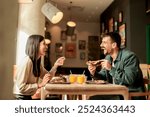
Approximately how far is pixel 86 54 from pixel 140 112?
340 mm

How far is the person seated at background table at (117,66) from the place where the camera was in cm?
77

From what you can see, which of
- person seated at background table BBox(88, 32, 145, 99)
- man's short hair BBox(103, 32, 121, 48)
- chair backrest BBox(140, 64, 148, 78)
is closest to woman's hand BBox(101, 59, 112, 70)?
person seated at background table BBox(88, 32, 145, 99)

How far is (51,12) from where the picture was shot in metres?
0.75

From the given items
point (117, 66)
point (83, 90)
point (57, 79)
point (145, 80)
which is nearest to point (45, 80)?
point (57, 79)

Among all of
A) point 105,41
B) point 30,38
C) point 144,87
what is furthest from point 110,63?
point 30,38

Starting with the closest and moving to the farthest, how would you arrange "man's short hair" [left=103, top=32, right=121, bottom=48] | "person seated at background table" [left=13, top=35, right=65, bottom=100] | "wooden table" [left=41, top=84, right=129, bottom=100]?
"wooden table" [left=41, top=84, right=129, bottom=100], "person seated at background table" [left=13, top=35, right=65, bottom=100], "man's short hair" [left=103, top=32, right=121, bottom=48]

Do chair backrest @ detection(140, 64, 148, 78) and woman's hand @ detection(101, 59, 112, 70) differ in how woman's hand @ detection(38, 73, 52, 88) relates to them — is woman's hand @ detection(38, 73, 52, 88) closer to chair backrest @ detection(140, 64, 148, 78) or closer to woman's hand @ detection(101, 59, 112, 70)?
woman's hand @ detection(101, 59, 112, 70)

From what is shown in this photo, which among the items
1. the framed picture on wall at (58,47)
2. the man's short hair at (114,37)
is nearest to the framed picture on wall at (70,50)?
the framed picture on wall at (58,47)

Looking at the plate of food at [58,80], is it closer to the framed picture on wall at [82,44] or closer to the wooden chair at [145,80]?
the framed picture on wall at [82,44]

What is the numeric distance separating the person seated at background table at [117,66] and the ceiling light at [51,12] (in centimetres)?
19

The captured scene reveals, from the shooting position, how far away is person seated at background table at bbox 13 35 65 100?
28.4 inches

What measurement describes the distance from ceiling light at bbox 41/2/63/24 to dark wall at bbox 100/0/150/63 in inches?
8.0

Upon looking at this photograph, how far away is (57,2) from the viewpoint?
0.81 meters

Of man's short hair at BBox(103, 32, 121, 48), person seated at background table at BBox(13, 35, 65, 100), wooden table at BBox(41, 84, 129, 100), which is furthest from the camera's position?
man's short hair at BBox(103, 32, 121, 48)
